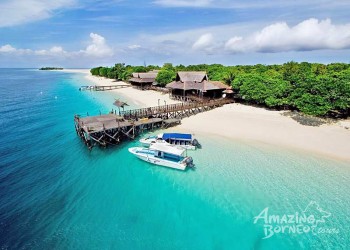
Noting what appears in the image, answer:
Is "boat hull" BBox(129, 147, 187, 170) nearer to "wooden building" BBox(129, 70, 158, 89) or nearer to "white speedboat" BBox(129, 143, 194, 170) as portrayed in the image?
"white speedboat" BBox(129, 143, 194, 170)

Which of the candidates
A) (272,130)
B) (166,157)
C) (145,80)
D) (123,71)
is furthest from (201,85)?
(123,71)

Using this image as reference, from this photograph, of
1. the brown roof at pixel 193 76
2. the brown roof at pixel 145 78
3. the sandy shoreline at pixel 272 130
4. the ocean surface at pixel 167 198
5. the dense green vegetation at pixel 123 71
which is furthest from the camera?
the dense green vegetation at pixel 123 71

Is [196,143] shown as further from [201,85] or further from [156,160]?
Answer: [201,85]

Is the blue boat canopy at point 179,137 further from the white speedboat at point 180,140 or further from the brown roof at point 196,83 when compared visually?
the brown roof at point 196,83

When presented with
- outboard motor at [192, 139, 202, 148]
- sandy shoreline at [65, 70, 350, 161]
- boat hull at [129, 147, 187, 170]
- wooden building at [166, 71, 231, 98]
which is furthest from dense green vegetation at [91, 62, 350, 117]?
boat hull at [129, 147, 187, 170]

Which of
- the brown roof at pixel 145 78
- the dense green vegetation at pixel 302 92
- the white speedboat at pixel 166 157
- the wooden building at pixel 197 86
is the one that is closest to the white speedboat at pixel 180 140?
the white speedboat at pixel 166 157
